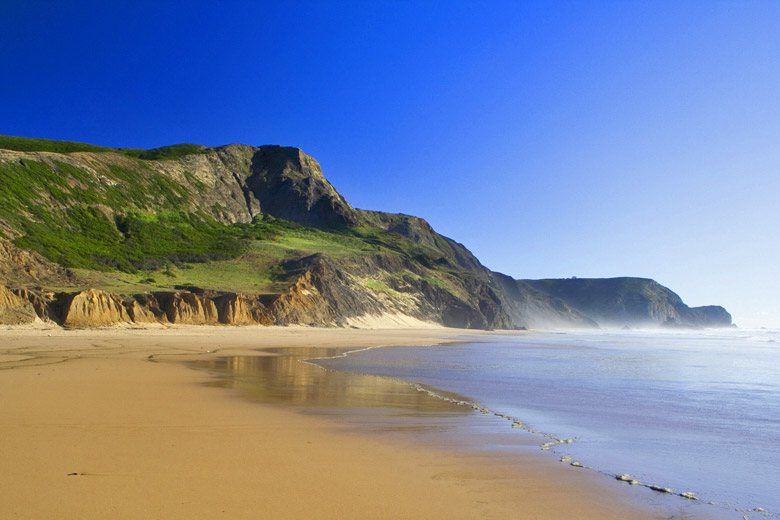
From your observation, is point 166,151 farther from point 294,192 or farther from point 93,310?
point 93,310

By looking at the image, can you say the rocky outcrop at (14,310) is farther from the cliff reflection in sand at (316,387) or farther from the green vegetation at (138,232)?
the cliff reflection in sand at (316,387)

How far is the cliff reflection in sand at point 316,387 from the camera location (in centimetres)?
1020

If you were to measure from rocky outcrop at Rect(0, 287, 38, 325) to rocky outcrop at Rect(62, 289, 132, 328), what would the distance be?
5.66 ft

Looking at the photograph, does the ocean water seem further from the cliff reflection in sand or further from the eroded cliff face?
the eroded cliff face

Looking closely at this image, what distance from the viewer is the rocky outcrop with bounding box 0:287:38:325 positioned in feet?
88.8

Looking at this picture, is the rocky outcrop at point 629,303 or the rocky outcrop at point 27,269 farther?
the rocky outcrop at point 629,303

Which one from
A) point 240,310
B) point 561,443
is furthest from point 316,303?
point 561,443

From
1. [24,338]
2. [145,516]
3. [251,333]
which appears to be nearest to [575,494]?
[145,516]

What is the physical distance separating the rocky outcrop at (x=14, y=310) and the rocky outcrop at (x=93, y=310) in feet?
5.66

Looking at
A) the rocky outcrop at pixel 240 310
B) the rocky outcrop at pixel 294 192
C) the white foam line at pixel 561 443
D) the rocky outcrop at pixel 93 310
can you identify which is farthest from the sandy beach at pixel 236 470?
the rocky outcrop at pixel 294 192

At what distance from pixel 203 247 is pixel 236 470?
55.5 meters

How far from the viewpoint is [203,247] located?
187 feet

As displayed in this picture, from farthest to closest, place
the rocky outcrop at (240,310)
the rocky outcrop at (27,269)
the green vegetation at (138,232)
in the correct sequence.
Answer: the green vegetation at (138,232) < the rocky outcrop at (240,310) < the rocky outcrop at (27,269)

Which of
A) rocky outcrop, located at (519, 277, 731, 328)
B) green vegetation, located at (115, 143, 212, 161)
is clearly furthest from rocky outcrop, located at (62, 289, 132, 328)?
rocky outcrop, located at (519, 277, 731, 328)
